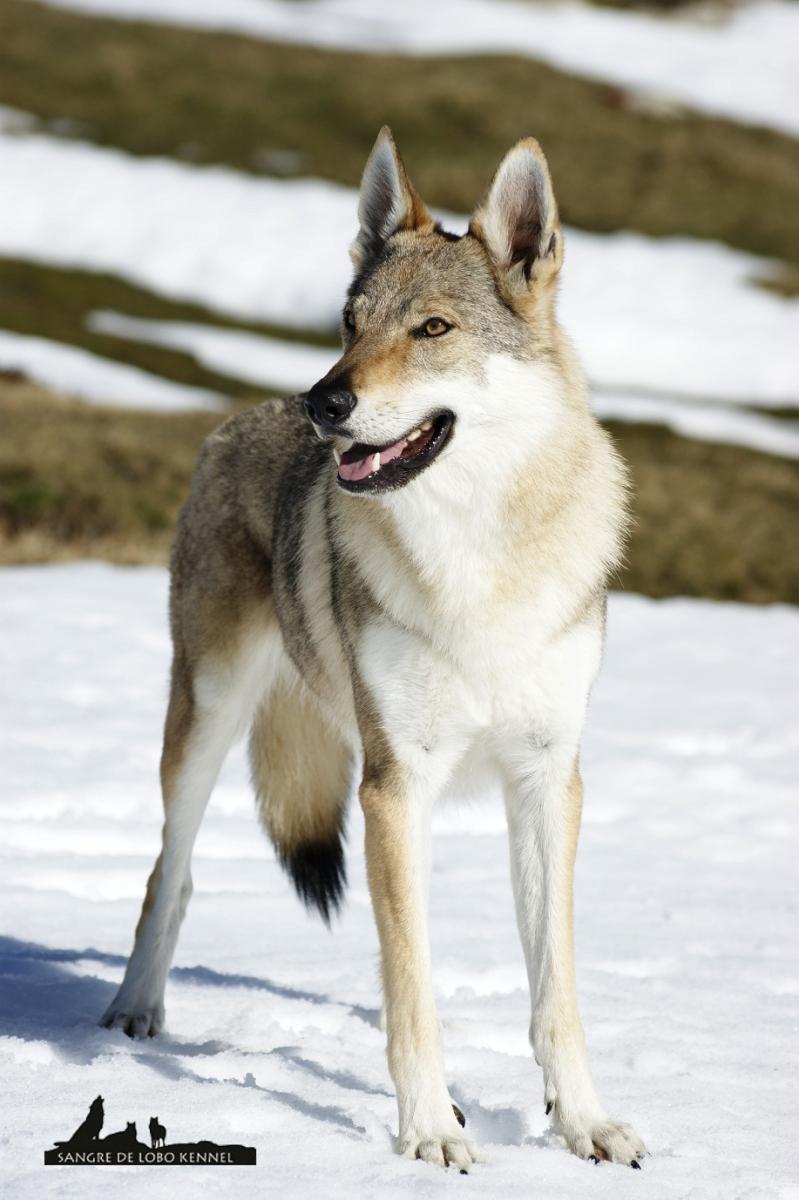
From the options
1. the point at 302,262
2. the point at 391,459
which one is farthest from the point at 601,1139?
the point at 302,262

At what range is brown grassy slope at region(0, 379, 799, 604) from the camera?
1266 cm

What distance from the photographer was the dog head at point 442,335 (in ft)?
12.0

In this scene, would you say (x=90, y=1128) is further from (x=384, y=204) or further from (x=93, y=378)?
(x=93, y=378)

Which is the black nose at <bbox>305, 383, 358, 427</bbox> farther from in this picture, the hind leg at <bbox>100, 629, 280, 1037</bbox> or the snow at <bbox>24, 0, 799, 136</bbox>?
the snow at <bbox>24, 0, 799, 136</bbox>

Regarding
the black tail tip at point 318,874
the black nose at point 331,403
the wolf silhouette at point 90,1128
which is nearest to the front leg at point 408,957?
the wolf silhouette at point 90,1128

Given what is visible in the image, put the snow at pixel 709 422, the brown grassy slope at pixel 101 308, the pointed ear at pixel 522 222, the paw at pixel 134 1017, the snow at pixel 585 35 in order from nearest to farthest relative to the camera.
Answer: the pointed ear at pixel 522 222 → the paw at pixel 134 1017 → the snow at pixel 709 422 → the brown grassy slope at pixel 101 308 → the snow at pixel 585 35

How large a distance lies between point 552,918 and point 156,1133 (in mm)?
1193

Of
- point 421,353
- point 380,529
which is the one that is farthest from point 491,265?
point 380,529

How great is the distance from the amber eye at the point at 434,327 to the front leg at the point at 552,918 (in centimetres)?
116

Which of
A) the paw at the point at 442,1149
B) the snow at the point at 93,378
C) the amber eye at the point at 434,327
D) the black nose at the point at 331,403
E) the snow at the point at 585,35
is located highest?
the snow at the point at 585,35

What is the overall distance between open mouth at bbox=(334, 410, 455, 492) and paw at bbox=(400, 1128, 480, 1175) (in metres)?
1.62

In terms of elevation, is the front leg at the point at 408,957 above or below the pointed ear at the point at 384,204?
below

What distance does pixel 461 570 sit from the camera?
12.9 feet

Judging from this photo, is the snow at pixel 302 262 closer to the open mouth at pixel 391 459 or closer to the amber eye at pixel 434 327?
the amber eye at pixel 434 327
